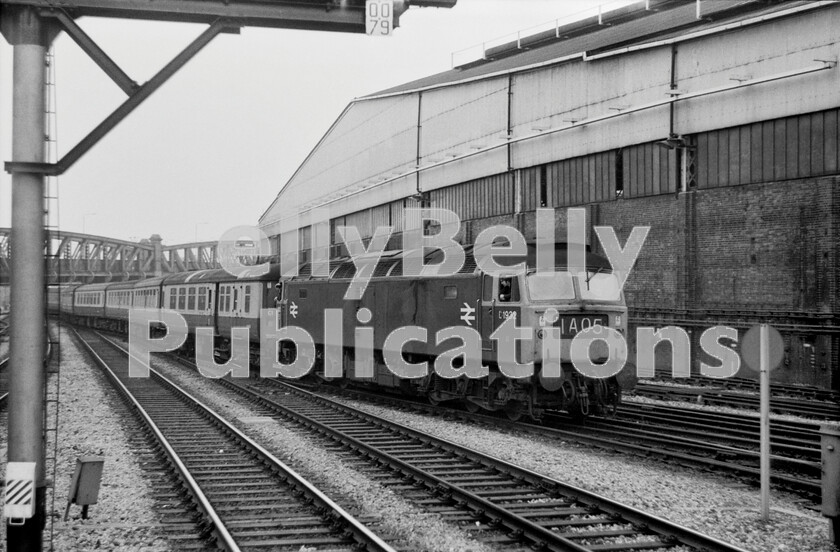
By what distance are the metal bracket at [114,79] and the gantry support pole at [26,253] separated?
10cm

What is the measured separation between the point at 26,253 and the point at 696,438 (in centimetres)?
1094

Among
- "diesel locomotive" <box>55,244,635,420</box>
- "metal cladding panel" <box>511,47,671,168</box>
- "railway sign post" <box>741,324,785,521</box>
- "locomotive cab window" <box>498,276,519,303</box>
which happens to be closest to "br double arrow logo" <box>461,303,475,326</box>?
"diesel locomotive" <box>55,244,635,420</box>

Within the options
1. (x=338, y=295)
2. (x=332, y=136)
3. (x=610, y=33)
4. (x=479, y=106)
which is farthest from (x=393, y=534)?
(x=332, y=136)

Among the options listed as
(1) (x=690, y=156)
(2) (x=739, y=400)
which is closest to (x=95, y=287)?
(1) (x=690, y=156)

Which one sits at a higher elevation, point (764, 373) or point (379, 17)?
point (379, 17)

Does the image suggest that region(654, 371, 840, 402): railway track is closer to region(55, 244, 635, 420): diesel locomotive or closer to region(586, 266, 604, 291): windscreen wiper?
region(55, 244, 635, 420): diesel locomotive

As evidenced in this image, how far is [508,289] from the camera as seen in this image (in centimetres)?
1340

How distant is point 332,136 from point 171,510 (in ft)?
131

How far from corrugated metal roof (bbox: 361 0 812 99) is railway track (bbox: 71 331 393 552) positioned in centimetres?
1876

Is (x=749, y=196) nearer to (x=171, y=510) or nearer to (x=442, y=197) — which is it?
(x=442, y=197)

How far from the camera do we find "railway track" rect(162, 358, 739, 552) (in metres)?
7.35

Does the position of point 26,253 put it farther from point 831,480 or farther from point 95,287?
point 95,287

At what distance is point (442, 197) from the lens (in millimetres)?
34375

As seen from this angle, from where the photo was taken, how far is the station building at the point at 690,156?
2086cm
